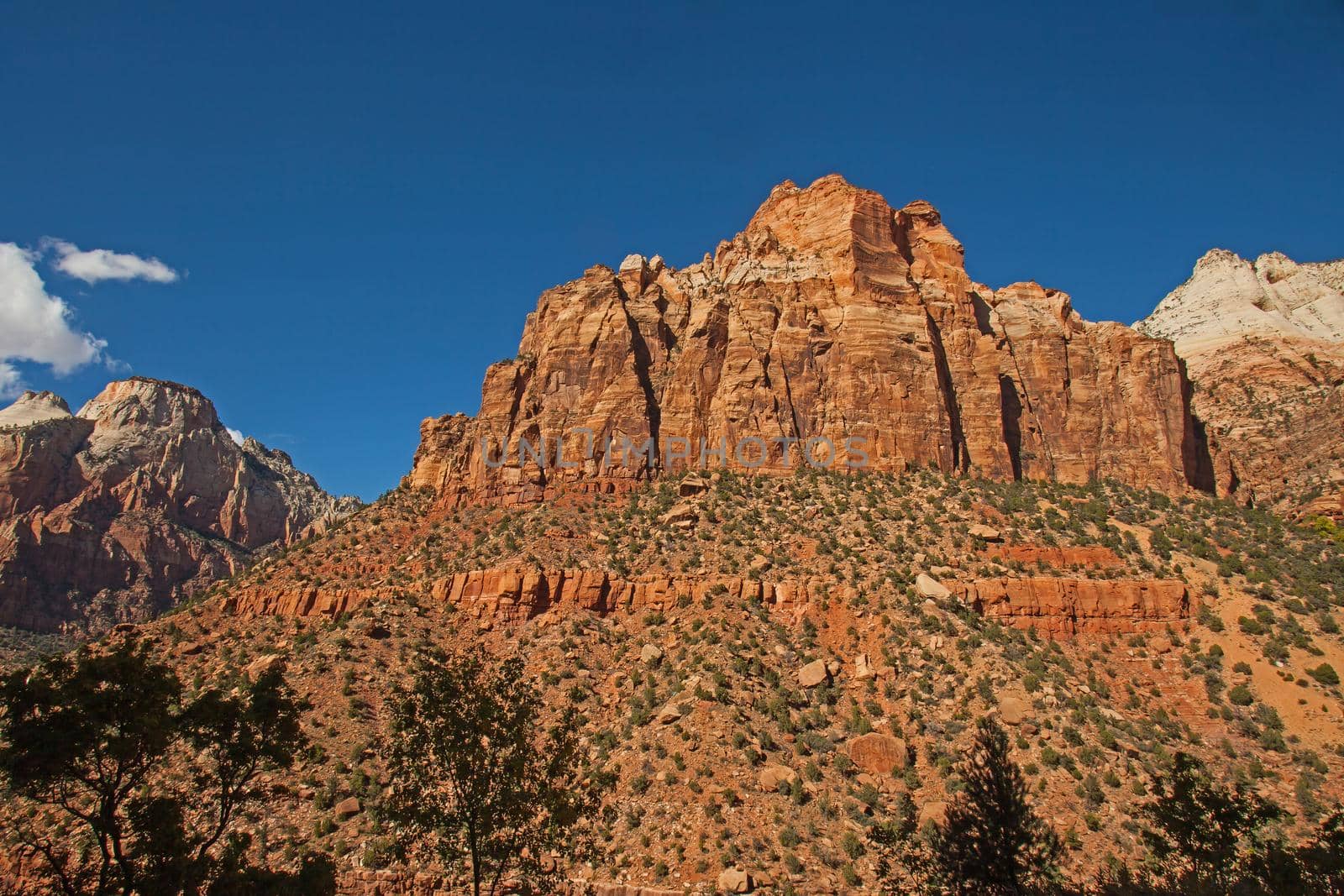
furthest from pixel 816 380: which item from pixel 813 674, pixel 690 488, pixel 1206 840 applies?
pixel 1206 840

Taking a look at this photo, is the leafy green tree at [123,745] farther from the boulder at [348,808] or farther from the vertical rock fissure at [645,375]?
the vertical rock fissure at [645,375]

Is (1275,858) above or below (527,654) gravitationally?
below

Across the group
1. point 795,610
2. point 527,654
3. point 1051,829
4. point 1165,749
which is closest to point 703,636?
point 795,610


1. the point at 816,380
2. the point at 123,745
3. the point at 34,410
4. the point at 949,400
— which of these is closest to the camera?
the point at 123,745

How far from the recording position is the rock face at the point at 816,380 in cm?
6122

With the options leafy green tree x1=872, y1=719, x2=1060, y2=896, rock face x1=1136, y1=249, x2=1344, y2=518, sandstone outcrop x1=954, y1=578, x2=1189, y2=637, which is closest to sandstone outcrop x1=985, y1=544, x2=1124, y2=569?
sandstone outcrop x1=954, y1=578, x2=1189, y2=637

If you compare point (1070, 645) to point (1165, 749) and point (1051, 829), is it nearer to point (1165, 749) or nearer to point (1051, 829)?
point (1165, 749)

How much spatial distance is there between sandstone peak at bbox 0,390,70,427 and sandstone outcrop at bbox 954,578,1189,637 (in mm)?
134672

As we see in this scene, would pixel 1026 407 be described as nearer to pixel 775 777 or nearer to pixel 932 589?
pixel 932 589

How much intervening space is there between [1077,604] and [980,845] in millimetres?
20832

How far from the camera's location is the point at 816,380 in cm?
6259

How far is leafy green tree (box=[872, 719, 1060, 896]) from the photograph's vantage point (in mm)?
25984

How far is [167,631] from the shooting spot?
4856 cm

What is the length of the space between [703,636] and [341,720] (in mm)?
18623
